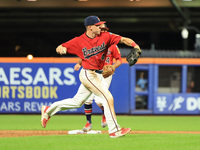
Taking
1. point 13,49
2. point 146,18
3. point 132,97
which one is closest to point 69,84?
point 132,97

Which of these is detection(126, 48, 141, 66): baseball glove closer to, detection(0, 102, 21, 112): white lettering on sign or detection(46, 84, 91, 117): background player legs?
detection(46, 84, 91, 117): background player legs

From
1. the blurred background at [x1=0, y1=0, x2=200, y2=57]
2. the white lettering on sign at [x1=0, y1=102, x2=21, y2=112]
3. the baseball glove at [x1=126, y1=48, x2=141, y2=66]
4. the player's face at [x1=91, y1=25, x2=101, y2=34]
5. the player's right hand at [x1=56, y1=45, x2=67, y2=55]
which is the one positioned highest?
the blurred background at [x1=0, y1=0, x2=200, y2=57]

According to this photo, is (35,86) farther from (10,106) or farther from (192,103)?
(192,103)

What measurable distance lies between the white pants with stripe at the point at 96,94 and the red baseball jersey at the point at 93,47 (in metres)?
0.16

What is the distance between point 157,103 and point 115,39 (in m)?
8.00

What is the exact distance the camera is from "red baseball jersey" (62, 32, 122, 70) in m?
7.30

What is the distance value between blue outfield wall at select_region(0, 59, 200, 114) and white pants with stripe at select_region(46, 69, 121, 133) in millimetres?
6863

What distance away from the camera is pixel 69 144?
6676 mm

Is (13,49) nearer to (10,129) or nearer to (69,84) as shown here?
(69,84)

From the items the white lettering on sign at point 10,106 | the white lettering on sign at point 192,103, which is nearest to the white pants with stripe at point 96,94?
the white lettering on sign at point 10,106

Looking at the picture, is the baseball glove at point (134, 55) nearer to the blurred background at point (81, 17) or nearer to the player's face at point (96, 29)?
the player's face at point (96, 29)

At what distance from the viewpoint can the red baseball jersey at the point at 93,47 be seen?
7.30m

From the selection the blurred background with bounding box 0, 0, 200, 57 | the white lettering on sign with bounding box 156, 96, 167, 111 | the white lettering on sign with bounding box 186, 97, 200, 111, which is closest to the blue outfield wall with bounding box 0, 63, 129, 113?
the white lettering on sign with bounding box 156, 96, 167, 111

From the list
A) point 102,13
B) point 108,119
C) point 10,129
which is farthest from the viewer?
point 102,13
